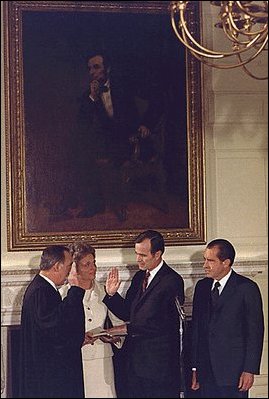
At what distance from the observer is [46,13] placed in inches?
331

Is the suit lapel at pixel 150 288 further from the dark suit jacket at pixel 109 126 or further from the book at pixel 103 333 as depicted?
the dark suit jacket at pixel 109 126

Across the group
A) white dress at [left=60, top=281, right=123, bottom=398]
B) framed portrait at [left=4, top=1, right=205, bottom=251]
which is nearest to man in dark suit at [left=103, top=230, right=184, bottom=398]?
white dress at [left=60, top=281, right=123, bottom=398]

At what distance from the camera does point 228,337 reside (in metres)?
7.01

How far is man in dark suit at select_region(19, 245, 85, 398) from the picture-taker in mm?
6629

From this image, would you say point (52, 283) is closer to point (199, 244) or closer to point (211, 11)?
point (199, 244)

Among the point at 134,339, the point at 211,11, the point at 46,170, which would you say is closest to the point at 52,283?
the point at 134,339

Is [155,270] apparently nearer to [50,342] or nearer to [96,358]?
[96,358]


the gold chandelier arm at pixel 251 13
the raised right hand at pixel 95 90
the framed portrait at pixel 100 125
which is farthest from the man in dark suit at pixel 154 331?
the gold chandelier arm at pixel 251 13

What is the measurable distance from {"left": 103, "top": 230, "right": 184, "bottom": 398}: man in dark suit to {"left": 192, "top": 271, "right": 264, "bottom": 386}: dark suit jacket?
0.23m

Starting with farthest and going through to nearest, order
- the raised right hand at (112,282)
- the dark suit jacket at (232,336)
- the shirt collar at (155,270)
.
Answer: the raised right hand at (112,282), the shirt collar at (155,270), the dark suit jacket at (232,336)

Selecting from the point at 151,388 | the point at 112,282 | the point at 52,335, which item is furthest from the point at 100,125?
the point at 151,388

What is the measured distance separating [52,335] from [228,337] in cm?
140

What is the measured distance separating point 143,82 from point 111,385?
2.99m

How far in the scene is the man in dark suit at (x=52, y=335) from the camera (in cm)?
663
